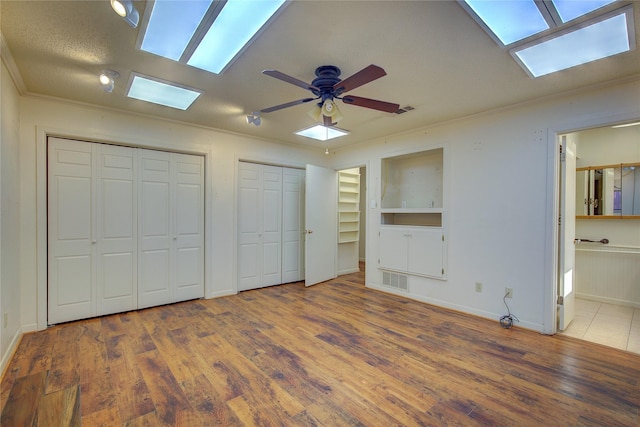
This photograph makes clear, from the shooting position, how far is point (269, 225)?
4797 mm

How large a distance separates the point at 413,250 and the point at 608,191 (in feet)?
9.14

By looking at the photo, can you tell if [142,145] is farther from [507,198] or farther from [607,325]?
[607,325]

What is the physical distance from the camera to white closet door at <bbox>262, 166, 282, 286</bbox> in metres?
4.75

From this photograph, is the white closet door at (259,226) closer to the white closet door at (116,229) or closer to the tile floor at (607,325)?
the white closet door at (116,229)

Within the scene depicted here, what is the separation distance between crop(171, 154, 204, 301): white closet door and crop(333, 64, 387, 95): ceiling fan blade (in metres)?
2.71

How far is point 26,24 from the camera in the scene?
186 cm

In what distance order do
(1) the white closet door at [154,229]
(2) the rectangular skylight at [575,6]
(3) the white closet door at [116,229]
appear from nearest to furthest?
(2) the rectangular skylight at [575,6] → (3) the white closet door at [116,229] → (1) the white closet door at [154,229]

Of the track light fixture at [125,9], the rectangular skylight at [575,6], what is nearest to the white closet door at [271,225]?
the track light fixture at [125,9]

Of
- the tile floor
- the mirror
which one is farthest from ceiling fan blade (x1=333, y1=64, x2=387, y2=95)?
the mirror

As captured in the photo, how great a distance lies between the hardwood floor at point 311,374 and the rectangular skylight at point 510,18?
2.47m

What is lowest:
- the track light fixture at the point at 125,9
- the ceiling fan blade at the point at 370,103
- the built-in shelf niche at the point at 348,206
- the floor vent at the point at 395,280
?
the floor vent at the point at 395,280

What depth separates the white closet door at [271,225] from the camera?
475 cm

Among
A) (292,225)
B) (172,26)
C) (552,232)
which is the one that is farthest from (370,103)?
(292,225)

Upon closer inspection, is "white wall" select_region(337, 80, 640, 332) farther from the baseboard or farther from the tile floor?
the baseboard
